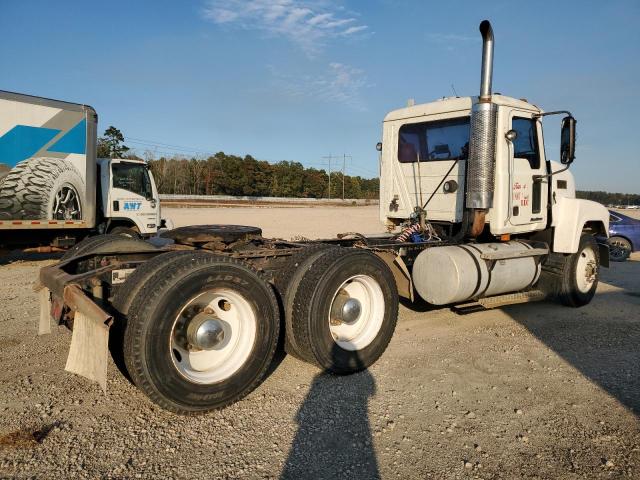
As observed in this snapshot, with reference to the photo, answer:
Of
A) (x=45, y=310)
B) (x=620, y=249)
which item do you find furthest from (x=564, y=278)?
A: (x=620, y=249)

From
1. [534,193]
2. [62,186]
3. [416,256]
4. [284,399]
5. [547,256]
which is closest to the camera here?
[284,399]

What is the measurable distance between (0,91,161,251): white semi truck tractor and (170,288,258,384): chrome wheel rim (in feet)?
25.1

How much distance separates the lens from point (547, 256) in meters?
7.03

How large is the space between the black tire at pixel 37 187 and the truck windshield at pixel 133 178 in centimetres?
114

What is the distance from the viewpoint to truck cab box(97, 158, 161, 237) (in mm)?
10883

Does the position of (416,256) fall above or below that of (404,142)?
below

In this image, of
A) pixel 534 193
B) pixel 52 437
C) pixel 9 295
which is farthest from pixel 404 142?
pixel 9 295

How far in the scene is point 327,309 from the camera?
13.6 feet

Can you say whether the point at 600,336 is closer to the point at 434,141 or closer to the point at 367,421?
the point at 434,141

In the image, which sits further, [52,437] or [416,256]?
[416,256]

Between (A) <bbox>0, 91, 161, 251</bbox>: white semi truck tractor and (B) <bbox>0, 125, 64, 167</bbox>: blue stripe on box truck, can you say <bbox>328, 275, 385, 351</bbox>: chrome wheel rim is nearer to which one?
(A) <bbox>0, 91, 161, 251</bbox>: white semi truck tractor

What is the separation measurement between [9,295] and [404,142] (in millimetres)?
6682

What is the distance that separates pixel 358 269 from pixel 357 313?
0.47 metres

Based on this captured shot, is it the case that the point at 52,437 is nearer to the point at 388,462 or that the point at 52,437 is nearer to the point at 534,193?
the point at 388,462
